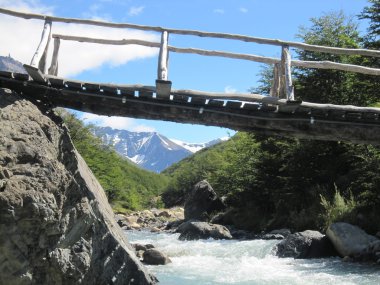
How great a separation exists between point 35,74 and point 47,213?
8.46 feet

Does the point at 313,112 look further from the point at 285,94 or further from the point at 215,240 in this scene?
the point at 215,240

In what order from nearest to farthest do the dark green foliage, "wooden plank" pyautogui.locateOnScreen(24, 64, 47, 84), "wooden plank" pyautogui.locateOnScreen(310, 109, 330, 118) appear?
"wooden plank" pyautogui.locateOnScreen(24, 64, 47, 84) < "wooden plank" pyautogui.locateOnScreen(310, 109, 330, 118) < the dark green foliage

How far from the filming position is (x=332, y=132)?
867 centimetres

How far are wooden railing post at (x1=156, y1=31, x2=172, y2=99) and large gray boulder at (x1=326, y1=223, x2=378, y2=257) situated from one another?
33.4 feet

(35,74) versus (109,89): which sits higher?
(35,74)

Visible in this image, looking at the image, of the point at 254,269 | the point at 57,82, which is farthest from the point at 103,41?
the point at 254,269

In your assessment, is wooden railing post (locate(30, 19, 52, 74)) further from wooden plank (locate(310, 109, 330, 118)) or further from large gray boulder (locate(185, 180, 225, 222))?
large gray boulder (locate(185, 180, 225, 222))

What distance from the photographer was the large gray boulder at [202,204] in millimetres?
37500

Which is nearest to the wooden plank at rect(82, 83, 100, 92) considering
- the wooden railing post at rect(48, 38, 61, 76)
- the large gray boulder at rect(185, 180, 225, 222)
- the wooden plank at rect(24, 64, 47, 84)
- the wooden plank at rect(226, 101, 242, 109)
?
the wooden plank at rect(24, 64, 47, 84)

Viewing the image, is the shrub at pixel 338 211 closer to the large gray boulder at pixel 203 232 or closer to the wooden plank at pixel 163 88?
the large gray boulder at pixel 203 232

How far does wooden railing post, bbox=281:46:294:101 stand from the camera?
8492 millimetres

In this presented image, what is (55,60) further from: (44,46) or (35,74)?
(35,74)

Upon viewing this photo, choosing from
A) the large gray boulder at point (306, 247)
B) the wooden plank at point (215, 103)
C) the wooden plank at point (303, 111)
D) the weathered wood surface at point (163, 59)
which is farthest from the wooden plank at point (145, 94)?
the large gray boulder at point (306, 247)

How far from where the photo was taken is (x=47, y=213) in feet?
21.4
